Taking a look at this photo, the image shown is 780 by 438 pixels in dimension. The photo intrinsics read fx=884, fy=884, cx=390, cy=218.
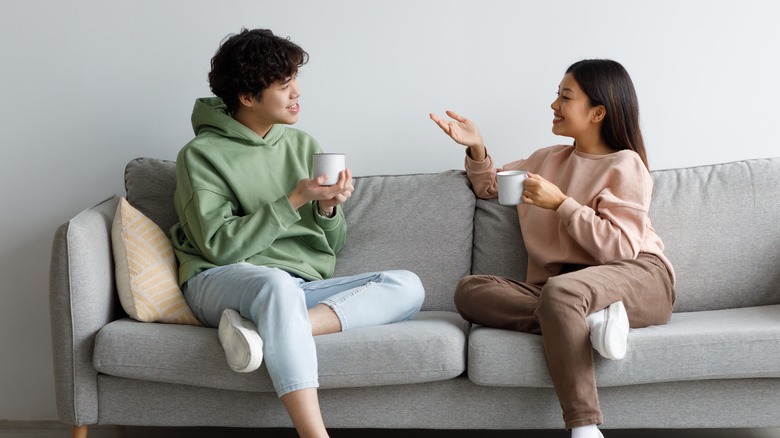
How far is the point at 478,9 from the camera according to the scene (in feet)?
9.26

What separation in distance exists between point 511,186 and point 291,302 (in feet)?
2.00

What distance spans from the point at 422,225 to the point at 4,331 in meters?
1.51

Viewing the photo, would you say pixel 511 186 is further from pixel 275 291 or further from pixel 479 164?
pixel 275 291

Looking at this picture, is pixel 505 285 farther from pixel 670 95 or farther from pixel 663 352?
pixel 670 95

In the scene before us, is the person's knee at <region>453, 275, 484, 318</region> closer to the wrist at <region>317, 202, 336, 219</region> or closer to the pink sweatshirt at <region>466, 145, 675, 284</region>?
the pink sweatshirt at <region>466, 145, 675, 284</region>

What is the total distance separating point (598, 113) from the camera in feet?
8.05

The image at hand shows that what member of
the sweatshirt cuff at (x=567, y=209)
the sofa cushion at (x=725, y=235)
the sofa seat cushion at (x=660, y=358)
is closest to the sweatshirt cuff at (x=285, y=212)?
the sofa seat cushion at (x=660, y=358)

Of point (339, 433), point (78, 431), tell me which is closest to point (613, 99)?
point (339, 433)

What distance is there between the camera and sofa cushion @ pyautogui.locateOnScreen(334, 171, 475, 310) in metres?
2.55

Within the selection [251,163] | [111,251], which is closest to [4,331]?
[111,251]

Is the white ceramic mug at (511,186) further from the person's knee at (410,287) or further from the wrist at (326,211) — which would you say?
the wrist at (326,211)

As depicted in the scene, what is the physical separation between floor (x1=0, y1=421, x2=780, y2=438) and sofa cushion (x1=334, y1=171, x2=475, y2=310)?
43 cm

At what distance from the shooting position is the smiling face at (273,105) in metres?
2.42

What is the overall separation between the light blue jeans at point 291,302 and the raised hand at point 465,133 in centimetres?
45
